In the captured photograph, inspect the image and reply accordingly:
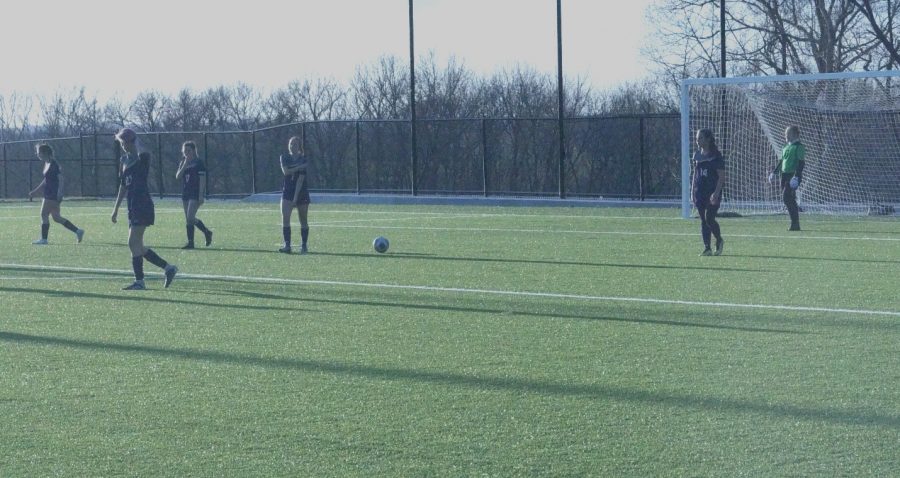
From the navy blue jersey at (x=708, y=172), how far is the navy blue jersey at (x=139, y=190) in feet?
25.2

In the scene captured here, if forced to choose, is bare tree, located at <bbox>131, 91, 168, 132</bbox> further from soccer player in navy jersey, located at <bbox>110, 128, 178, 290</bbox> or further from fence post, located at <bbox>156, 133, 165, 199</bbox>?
soccer player in navy jersey, located at <bbox>110, 128, 178, 290</bbox>

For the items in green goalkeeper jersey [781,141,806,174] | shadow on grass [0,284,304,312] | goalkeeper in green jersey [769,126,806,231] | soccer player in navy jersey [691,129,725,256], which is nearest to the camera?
shadow on grass [0,284,304,312]

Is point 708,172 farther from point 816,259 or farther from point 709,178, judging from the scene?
point 816,259

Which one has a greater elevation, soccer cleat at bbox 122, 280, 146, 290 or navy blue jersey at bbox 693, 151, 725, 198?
navy blue jersey at bbox 693, 151, 725, 198

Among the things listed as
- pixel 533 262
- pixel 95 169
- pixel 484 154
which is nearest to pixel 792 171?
pixel 533 262

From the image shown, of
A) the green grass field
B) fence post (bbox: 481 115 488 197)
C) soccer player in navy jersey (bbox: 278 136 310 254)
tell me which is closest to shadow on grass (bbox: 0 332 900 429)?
the green grass field

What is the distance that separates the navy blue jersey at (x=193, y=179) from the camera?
805 inches

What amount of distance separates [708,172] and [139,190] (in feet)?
25.9

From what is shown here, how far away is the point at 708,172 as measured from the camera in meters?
17.4

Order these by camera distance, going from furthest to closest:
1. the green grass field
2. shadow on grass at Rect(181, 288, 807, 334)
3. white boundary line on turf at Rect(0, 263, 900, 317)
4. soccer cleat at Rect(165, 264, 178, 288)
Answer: soccer cleat at Rect(165, 264, 178, 288) → white boundary line on turf at Rect(0, 263, 900, 317) → shadow on grass at Rect(181, 288, 807, 334) → the green grass field

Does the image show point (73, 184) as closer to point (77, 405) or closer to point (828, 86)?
point (828, 86)

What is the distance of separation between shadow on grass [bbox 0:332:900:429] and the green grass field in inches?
1.1

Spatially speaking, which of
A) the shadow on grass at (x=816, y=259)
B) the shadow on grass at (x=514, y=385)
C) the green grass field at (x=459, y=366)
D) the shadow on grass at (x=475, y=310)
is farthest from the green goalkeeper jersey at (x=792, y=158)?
the shadow on grass at (x=514, y=385)

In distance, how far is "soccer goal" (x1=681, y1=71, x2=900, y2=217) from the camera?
26.6 metres
